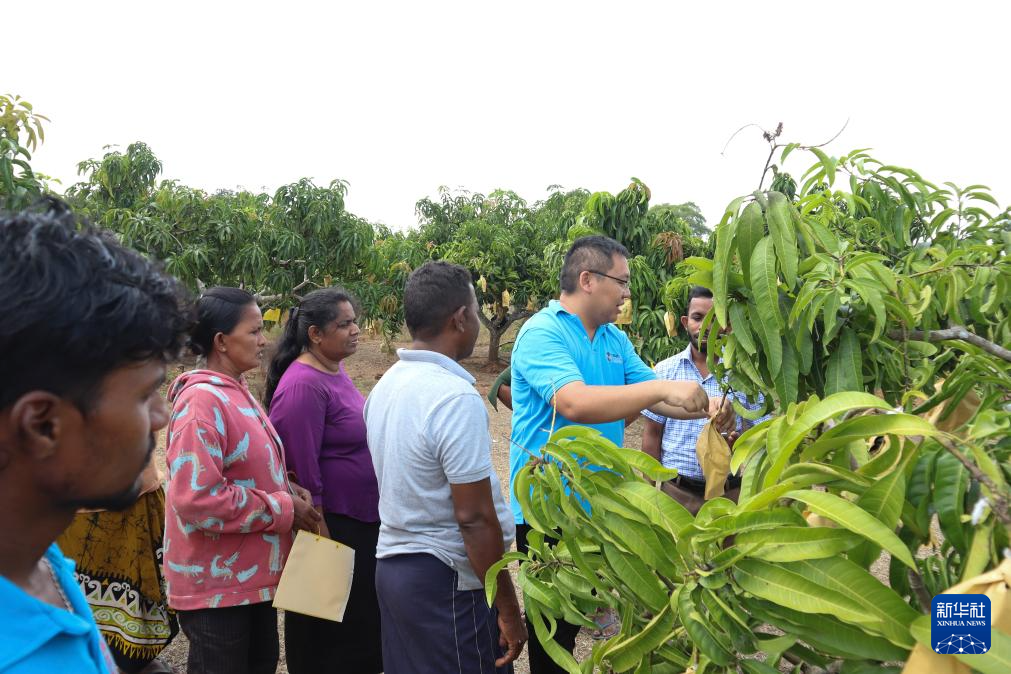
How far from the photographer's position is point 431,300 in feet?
6.91

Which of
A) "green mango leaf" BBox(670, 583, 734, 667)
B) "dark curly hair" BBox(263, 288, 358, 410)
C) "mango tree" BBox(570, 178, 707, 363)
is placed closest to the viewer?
"green mango leaf" BBox(670, 583, 734, 667)

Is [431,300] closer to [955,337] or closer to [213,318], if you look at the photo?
[213,318]

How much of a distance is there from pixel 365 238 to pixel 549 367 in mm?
8714

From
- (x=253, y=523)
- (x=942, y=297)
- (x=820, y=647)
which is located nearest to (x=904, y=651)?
(x=820, y=647)

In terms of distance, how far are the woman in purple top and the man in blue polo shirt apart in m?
0.71

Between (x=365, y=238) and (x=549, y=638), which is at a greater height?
(x=365, y=238)

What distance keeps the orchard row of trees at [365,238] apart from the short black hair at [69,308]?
5142mm

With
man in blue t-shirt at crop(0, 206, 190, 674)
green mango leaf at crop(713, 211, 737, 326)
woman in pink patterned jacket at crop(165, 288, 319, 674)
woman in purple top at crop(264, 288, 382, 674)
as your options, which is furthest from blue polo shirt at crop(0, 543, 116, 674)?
woman in purple top at crop(264, 288, 382, 674)

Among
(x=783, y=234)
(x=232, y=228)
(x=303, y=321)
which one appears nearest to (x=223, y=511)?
(x=303, y=321)

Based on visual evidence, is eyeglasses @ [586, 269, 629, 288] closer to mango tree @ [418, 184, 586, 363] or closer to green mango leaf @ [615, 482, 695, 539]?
green mango leaf @ [615, 482, 695, 539]

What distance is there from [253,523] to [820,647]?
186 centimetres

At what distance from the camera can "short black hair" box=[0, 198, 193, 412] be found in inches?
26.5

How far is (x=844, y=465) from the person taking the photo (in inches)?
37.3

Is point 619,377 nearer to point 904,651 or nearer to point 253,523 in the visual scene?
point 253,523
